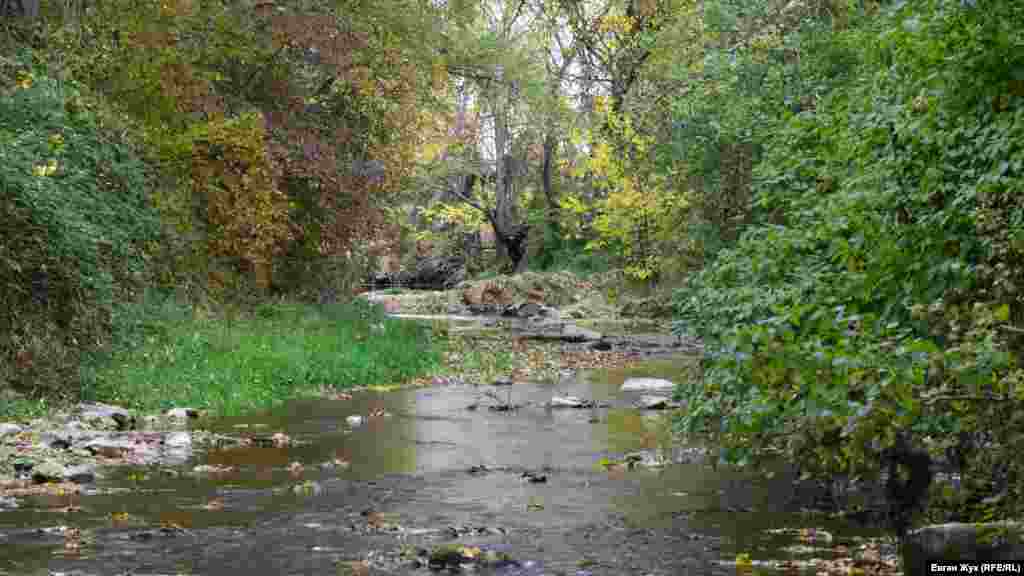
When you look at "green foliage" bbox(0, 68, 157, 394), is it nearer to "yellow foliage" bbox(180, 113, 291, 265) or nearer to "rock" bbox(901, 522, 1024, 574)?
"yellow foliage" bbox(180, 113, 291, 265)

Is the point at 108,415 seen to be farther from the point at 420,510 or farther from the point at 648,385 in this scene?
the point at 648,385

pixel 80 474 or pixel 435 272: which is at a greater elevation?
pixel 435 272

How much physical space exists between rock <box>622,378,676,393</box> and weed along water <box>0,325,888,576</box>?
3.63 metres

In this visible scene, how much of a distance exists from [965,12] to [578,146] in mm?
38673

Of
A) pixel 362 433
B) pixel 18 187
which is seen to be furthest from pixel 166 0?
pixel 362 433

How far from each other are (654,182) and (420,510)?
1937 cm

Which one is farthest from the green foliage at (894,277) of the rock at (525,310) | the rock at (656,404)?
the rock at (525,310)

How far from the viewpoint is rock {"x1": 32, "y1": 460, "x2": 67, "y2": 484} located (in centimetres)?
994

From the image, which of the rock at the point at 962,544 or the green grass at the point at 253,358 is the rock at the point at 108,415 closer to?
the green grass at the point at 253,358

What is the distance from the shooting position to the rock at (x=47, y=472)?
9938 mm

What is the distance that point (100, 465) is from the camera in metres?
10.9

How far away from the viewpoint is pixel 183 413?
14.1 meters

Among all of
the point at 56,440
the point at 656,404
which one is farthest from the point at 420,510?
the point at 656,404

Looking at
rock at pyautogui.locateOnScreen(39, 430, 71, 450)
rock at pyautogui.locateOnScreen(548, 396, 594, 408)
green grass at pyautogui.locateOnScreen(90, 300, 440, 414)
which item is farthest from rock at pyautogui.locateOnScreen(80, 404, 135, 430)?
rock at pyautogui.locateOnScreen(548, 396, 594, 408)
